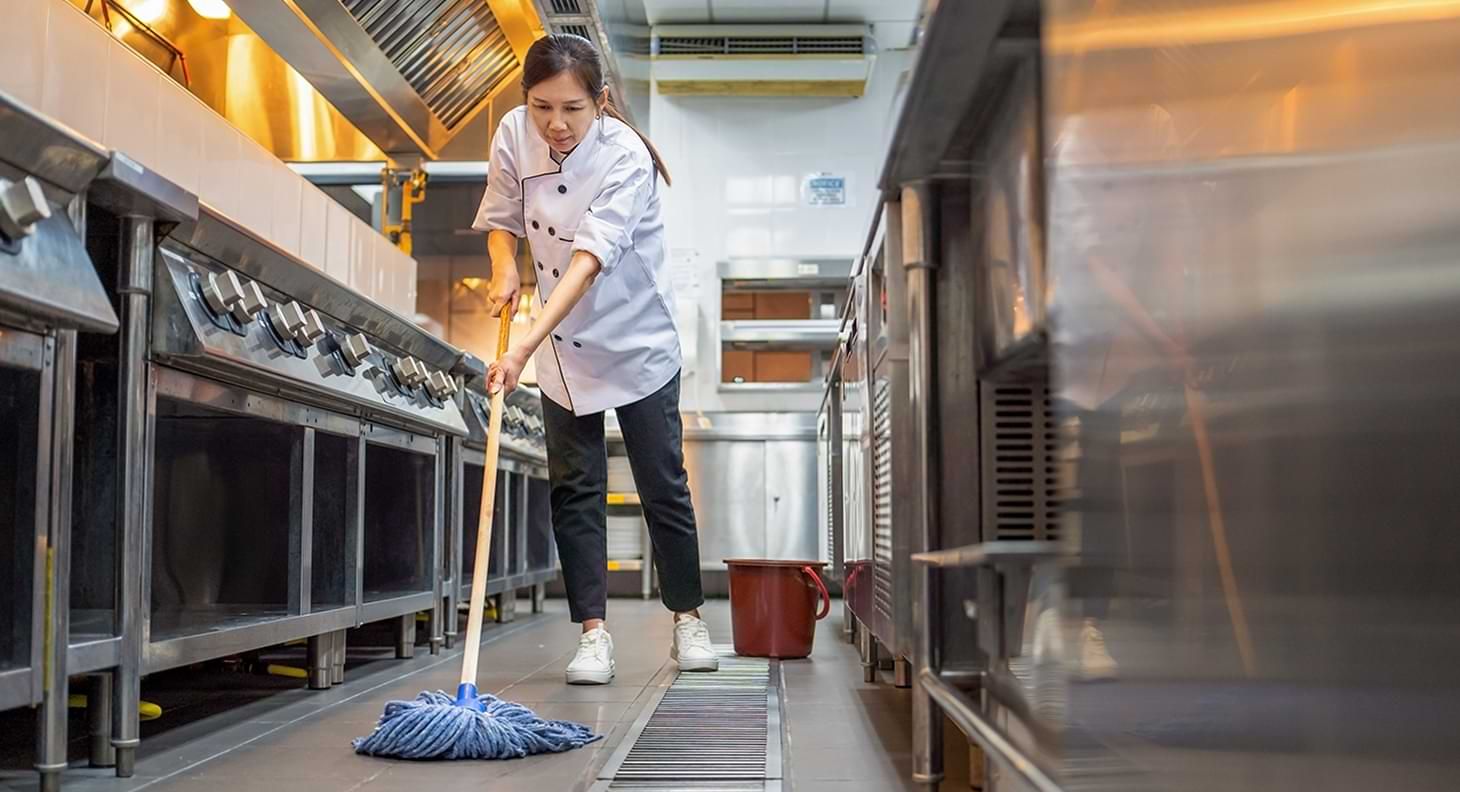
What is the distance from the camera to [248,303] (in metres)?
2.05

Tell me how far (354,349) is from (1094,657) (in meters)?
2.03

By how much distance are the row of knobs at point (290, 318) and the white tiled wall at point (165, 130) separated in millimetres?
204

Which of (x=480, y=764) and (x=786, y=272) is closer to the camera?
(x=480, y=764)

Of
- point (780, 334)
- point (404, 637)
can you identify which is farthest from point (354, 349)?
point (780, 334)

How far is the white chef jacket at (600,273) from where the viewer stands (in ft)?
8.99

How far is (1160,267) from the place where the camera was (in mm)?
683

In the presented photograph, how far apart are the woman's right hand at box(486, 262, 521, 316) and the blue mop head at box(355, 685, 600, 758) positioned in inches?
34.8

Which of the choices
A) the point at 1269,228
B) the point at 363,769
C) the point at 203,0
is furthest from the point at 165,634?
the point at 203,0

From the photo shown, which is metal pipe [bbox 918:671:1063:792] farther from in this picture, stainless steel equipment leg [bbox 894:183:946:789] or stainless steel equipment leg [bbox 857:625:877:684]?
stainless steel equipment leg [bbox 857:625:877:684]

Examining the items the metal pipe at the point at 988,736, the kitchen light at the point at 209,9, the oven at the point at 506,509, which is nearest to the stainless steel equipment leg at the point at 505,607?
the oven at the point at 506,509

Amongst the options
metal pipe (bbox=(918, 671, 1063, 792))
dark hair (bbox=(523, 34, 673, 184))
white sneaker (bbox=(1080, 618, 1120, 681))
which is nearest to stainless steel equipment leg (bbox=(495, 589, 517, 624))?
dark hair (bbox=(523, 34, 673, 184))

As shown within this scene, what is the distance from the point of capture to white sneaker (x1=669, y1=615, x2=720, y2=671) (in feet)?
9.45

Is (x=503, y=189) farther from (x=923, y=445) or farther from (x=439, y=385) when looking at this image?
(x=923, y=445)

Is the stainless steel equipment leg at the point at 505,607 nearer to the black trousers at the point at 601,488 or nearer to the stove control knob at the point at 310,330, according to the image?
the black trousers at the point at 601,488
